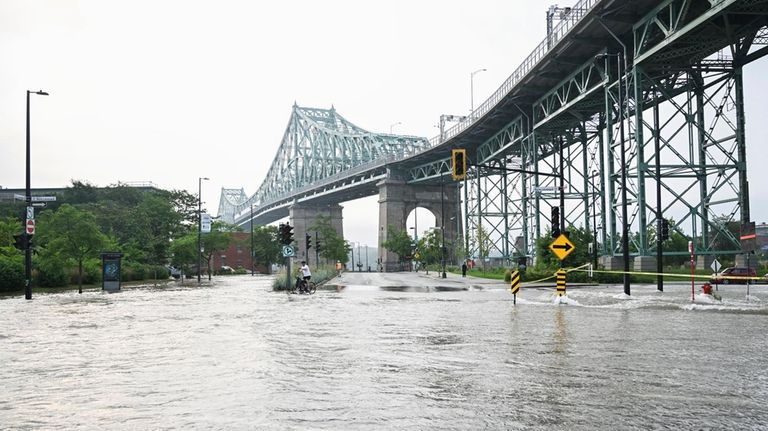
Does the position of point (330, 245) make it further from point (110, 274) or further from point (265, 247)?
point (110, 274)

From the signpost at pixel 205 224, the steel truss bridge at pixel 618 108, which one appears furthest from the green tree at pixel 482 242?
the signpost at pixel 205 224

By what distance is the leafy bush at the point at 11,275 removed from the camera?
35.9 meters

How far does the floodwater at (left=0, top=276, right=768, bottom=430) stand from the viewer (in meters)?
6.84

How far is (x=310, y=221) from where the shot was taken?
5162 inches

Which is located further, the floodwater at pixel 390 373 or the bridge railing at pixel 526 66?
the bridge railing at pixel 526 66

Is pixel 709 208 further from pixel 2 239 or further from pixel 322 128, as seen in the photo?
pixel 322 128

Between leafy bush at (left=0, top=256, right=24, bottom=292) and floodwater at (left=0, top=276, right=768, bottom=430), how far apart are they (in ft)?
68.6

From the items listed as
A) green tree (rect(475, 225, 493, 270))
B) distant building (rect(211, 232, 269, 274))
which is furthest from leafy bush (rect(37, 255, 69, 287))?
distant building (rect(211, 232, 269, 274))

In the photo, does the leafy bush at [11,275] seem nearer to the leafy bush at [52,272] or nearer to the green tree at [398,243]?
the leafy bush at [52,272]

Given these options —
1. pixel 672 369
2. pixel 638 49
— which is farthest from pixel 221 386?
pixel 638 49

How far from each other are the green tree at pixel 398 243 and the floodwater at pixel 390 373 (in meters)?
83.7

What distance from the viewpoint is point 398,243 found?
102 m

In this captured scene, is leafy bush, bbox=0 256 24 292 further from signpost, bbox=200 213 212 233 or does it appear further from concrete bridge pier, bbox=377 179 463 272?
concrete bridge pier, bbox=377 179 463 272

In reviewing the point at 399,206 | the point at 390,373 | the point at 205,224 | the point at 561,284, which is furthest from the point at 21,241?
the point at 399,206
